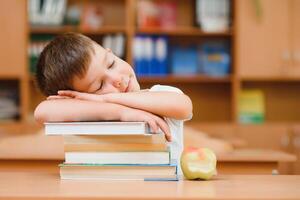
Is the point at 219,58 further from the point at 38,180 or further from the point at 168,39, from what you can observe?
the point at 38,180

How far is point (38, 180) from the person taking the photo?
136 centimetres

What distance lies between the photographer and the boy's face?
1570 mm

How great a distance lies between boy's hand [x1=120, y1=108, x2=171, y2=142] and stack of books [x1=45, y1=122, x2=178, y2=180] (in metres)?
0.04

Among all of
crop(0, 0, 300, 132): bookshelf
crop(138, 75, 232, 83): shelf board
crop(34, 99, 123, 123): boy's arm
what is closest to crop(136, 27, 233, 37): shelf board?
crop(0, 0, 300, 132): bookshelf

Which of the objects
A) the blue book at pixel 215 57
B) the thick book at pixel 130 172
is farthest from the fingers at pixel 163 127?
the blue book at pixel 215 57

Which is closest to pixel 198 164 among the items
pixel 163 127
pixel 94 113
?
pixel 163 127

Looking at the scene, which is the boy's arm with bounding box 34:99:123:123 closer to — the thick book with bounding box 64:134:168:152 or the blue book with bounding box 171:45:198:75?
the thick book with bounding box 64:134:168:152

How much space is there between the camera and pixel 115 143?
1.38 meters

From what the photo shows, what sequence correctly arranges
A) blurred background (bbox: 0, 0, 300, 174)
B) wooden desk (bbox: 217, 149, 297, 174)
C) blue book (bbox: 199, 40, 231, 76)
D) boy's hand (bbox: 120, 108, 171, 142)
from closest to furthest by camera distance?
boy's hand (bbox: 120, 108, 171, 142) → wooden desk (bbox: 217, 149, 297, 174) → blurred background (bbox: 0, 0, 300, 174) → blue book (bbox: 199, 40, 231, 76)

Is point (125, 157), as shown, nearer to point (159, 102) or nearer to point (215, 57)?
point (159, 102)

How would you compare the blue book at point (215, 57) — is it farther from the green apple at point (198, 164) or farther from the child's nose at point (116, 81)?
the green apple at point (198, 164)

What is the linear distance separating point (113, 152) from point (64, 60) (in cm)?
30

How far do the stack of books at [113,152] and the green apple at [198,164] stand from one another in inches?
1.1

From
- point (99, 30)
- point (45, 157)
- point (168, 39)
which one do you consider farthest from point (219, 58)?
point (45, 157)
